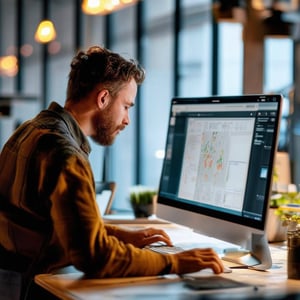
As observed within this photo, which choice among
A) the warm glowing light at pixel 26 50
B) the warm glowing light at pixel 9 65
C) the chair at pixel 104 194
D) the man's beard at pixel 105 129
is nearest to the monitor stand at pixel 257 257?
the man's beard at pixel 105 129

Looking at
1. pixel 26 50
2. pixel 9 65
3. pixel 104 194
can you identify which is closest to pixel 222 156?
pixel 104 194

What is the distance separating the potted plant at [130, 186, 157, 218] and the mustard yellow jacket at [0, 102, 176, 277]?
101cm

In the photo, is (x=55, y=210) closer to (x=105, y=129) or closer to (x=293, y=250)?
(x=105, y=129)

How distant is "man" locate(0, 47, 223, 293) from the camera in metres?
1.68

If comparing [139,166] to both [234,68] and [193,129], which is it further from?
[193,129]

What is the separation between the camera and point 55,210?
170cm

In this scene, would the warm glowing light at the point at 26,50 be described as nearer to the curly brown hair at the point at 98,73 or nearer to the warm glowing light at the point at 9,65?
the warm glowing light at the point at 9,65

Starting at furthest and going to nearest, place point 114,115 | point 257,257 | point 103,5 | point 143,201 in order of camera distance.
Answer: point 103,5
point 143,201
point 114,115
point 257,257

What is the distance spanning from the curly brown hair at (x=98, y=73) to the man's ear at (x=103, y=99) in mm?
15

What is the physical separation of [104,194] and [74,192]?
127 cm

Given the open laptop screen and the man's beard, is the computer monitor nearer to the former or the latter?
the open laptop screen

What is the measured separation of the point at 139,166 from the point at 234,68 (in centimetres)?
190

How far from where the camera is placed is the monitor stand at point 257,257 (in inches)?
76.5

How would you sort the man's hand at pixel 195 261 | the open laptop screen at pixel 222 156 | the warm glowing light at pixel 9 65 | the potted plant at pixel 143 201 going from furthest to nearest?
the warm glowing light at pixel 9 65 < the potted plant at pixel 143 201 < the open laptop screen at pixel 222 156 < the man's hand at pixel 195 261
